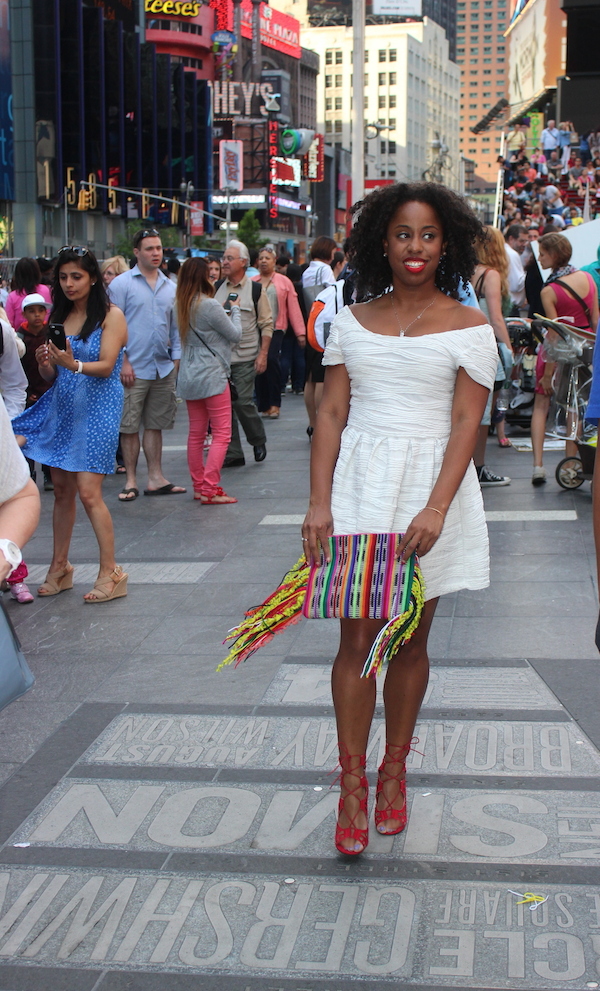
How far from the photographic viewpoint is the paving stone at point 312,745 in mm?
3891

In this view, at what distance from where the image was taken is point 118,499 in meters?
9.07

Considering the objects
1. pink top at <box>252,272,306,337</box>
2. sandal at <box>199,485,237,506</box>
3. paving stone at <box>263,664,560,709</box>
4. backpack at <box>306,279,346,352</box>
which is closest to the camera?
paving stone at <box>263,664,560,709</box>

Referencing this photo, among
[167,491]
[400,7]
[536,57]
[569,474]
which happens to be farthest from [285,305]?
[400,7]

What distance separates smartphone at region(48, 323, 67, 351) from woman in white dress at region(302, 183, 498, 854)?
2.92 meters

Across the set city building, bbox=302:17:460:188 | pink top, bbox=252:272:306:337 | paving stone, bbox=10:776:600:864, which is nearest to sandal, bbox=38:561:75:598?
paving stone, bbox=10:776:600:864

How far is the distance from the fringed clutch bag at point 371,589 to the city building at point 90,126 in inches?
1942

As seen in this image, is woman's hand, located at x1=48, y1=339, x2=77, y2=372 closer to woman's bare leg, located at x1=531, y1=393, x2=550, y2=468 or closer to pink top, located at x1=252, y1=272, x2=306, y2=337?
woman's bare leg, located at x1=531, y1=393, x2=550, y2=468

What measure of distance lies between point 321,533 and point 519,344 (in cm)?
885

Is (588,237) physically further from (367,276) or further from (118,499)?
(367,276)

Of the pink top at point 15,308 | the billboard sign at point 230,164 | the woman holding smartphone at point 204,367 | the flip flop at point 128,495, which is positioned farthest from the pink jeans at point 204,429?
the billboard sign at point 230,164

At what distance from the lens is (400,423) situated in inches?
127

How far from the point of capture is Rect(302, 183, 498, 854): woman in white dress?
319cm

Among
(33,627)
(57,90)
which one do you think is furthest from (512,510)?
(57,90)

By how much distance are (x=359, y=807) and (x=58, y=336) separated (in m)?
3.53
